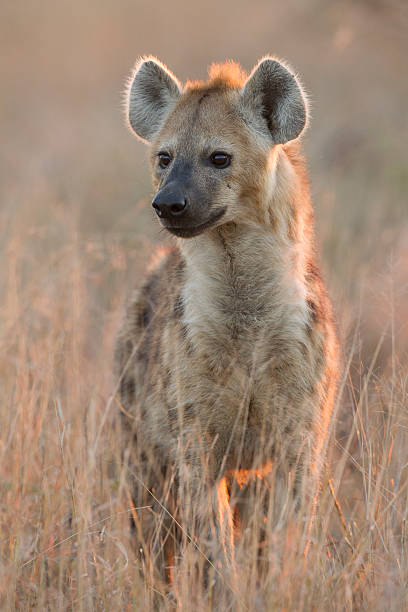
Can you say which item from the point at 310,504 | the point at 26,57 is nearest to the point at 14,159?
the point at 26,57

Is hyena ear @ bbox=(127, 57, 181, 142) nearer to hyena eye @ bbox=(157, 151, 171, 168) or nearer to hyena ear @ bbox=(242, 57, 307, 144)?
hyena eye @ bbox=(157, 151, 171, 168)

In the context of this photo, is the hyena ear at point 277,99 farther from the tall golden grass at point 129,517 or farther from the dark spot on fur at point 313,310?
the tall golden grass at point 129,517

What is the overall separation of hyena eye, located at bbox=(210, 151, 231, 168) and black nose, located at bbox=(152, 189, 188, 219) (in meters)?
0.25

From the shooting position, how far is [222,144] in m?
2.94

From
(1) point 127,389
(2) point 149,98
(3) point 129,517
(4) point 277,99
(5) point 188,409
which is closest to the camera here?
(5) point 188,409

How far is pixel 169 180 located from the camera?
2844mm

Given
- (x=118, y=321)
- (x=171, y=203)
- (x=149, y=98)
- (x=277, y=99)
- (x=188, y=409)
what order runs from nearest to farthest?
1. (x=171, y=203)
2. (x=188, y=409)
3. (x=277, y=99)
4. (x=149, y=98)
5. (x=118, y=321)

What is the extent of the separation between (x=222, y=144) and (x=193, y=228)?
364 millimetres

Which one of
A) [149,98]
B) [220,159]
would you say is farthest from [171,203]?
[149,98]

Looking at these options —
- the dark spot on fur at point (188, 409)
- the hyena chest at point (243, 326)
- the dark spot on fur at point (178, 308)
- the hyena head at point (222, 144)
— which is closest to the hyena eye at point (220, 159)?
the hyena head at point (222, 144)

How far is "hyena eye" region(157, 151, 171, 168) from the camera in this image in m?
3.06

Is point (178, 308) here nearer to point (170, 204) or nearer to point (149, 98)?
point (170, 204)

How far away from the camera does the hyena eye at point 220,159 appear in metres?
2.93

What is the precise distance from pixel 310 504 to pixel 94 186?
572 cm
